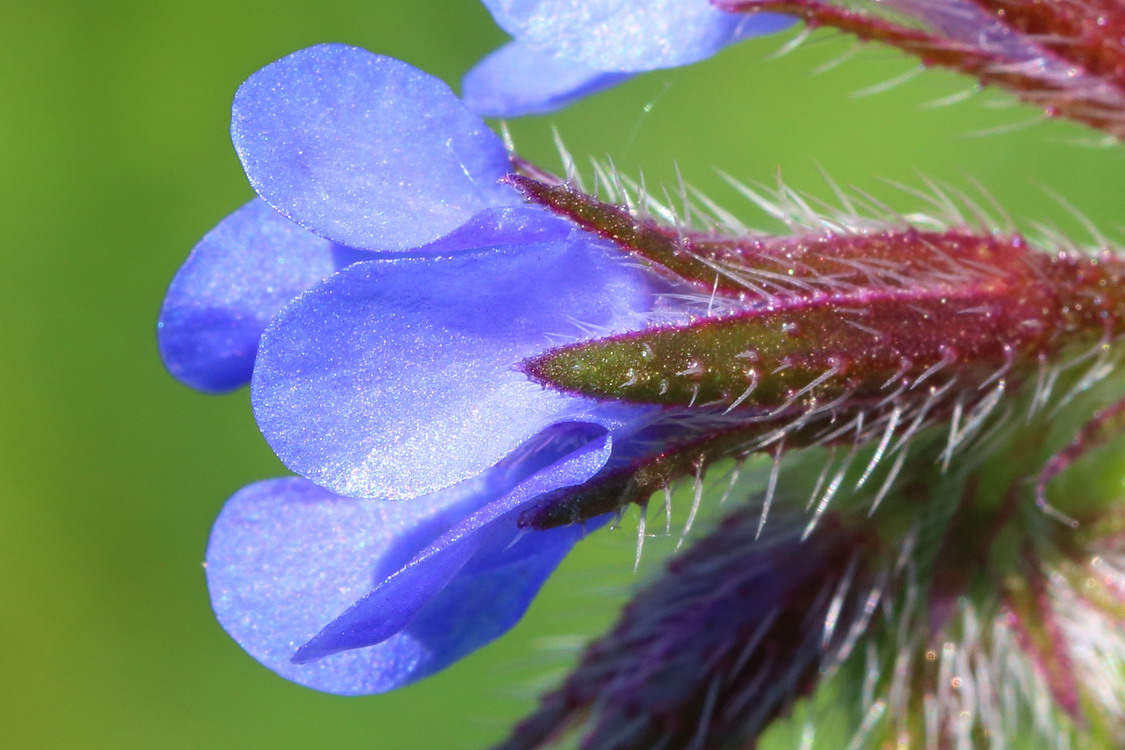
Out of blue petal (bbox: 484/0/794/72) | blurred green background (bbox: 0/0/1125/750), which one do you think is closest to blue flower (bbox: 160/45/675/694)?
blue petal (bbox: 484/0/794/72)

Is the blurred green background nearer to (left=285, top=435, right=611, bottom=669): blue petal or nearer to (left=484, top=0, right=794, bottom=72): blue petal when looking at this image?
(left=484, top=0, right=794, bottom=72): blue petal

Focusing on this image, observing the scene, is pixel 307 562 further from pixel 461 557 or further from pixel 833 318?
pixel 833 318

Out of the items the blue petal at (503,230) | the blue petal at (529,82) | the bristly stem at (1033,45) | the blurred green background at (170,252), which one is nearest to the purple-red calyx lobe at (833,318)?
the blue petal at (503,230)

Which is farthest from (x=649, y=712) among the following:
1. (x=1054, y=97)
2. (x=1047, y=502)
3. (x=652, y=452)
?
(x=1054, y=97)

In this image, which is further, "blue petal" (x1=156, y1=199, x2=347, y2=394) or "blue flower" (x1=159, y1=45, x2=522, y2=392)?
"blue petal" (x1=156, y1=199, x2=347, y2=394)

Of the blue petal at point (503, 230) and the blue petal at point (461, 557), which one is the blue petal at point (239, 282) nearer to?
the blue petal at point (503, 230)
